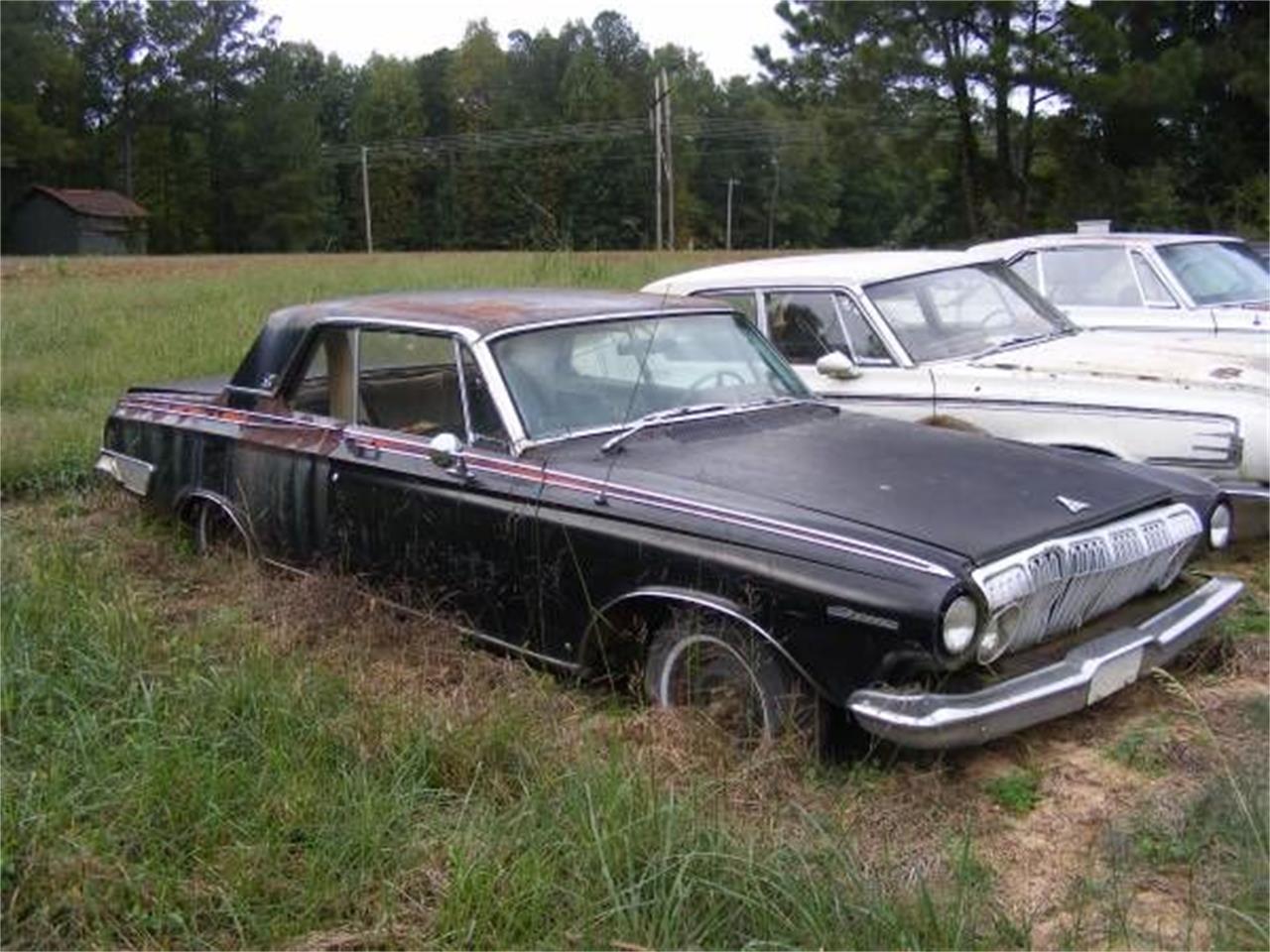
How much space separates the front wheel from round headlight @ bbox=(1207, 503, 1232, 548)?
1744mm

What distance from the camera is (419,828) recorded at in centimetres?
312

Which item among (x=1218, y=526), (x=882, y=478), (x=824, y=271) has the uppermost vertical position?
(x=824, y=271)

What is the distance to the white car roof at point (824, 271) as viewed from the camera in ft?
22.2

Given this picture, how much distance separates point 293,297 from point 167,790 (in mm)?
14516

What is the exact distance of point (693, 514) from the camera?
3975 mm

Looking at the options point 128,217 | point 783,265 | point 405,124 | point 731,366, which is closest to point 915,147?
point 405,124

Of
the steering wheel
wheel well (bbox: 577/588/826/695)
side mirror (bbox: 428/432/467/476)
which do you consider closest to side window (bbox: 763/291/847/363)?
the steering wheel

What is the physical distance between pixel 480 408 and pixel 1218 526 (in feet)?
8.73

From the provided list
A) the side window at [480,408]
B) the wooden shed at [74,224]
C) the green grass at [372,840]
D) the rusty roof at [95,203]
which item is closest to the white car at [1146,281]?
the side window at [480,408]

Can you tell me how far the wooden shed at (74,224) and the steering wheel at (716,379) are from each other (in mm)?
63582

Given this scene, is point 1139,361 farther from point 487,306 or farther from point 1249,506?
point 487,306

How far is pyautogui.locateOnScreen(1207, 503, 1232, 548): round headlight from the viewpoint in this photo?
4562 mm

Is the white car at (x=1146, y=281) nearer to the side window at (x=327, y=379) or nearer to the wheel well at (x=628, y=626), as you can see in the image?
the side window at (x=327, y=379)

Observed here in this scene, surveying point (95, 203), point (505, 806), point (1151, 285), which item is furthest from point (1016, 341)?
point (95, 203)
